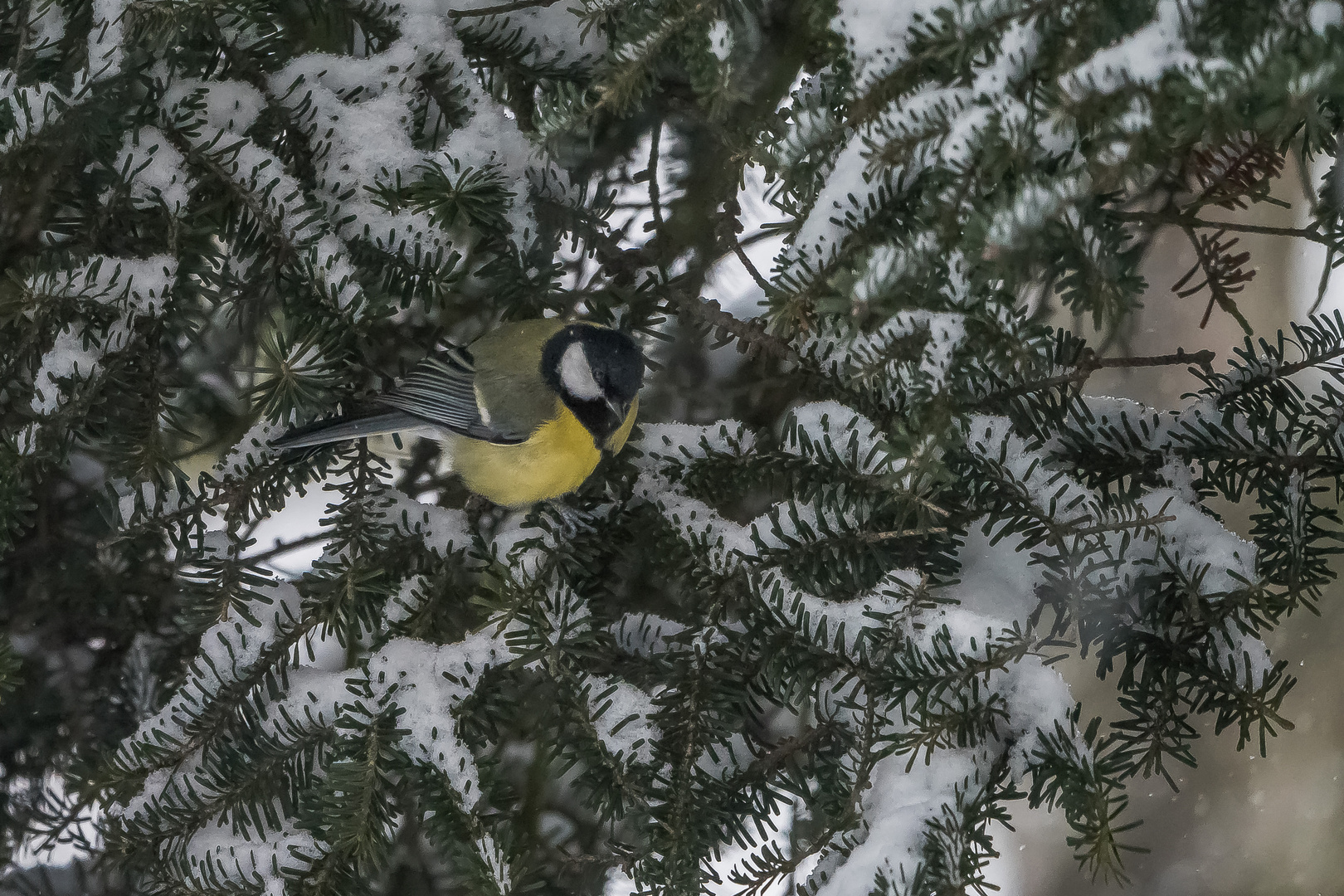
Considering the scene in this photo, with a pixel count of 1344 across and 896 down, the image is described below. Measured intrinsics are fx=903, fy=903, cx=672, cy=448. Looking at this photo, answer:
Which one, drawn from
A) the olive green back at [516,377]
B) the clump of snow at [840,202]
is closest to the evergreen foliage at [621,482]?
the clump of snow at [840,202]

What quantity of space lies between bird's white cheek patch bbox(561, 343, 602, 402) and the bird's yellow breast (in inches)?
2.3

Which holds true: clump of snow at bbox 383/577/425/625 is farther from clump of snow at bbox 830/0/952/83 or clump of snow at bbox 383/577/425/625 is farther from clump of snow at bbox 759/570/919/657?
clump of snow at bbox 830/0/952/83

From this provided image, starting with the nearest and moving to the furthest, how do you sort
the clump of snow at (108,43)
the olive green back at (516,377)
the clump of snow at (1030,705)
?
Result: the clump of snow at (1030,705), the clump of snow at (108,43), the olive green back at (516,377)

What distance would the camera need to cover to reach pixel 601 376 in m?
1.52

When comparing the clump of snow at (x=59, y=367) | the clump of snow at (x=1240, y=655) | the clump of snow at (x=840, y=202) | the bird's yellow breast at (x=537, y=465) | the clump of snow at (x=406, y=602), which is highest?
the bird's yellow breast at (x=537, y=465)

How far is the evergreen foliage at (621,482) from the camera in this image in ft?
2.97

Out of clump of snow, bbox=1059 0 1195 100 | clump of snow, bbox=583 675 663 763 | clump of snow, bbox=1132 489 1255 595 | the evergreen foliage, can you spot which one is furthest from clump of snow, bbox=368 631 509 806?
clump of snow, bbox=1059 0 1195 100

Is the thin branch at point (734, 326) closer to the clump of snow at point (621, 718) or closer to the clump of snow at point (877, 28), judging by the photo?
the clump of snow at point (877, 28)

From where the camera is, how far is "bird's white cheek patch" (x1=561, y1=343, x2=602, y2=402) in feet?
5.10

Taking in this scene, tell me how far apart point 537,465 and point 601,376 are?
0.62 feet

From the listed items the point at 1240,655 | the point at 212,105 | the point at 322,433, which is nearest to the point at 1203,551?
the point at 1240,655

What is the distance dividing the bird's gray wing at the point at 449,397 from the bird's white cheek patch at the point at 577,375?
0.13 metres

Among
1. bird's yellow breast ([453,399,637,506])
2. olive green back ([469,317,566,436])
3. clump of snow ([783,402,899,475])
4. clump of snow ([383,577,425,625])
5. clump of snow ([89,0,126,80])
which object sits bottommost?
clump of snow ([383,577,425,625])

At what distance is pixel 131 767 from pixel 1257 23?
1.38 m
